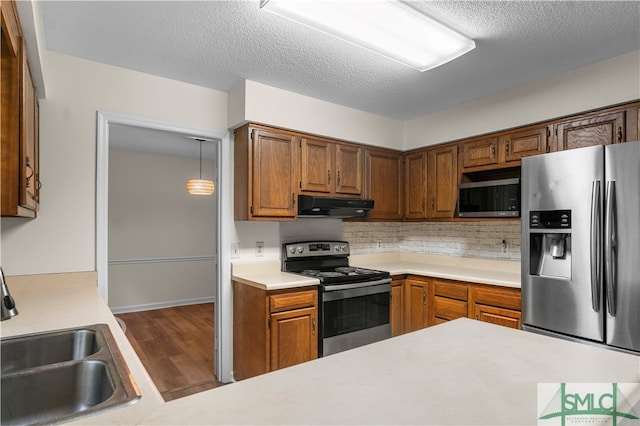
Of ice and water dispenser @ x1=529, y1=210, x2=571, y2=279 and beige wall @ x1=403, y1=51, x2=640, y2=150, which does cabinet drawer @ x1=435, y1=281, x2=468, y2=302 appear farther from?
beige wall @ x1=403, y1=51, x2=640, y2=150

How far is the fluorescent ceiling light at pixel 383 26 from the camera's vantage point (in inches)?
68.5

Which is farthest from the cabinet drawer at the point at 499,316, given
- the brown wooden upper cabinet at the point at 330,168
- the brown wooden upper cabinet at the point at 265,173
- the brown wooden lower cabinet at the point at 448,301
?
the brown wooden upper cabinet at the point at 265,173

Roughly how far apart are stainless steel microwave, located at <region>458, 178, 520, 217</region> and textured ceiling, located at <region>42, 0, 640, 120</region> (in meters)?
0.80

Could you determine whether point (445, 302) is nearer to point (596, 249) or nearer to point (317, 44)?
point (596, 249)

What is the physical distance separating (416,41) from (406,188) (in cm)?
204

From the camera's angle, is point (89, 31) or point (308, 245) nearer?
point (89, 31)

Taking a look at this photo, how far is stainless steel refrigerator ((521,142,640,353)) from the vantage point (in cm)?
201

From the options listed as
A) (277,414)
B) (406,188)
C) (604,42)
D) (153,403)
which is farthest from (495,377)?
(406,188)

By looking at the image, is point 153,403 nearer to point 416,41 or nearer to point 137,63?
point 416,41

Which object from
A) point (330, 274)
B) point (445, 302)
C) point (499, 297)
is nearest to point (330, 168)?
point (330, 274)

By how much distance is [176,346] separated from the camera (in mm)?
3951

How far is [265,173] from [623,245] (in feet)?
7.79

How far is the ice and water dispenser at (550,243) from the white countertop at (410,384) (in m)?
1.28

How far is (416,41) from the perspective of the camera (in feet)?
6.86
